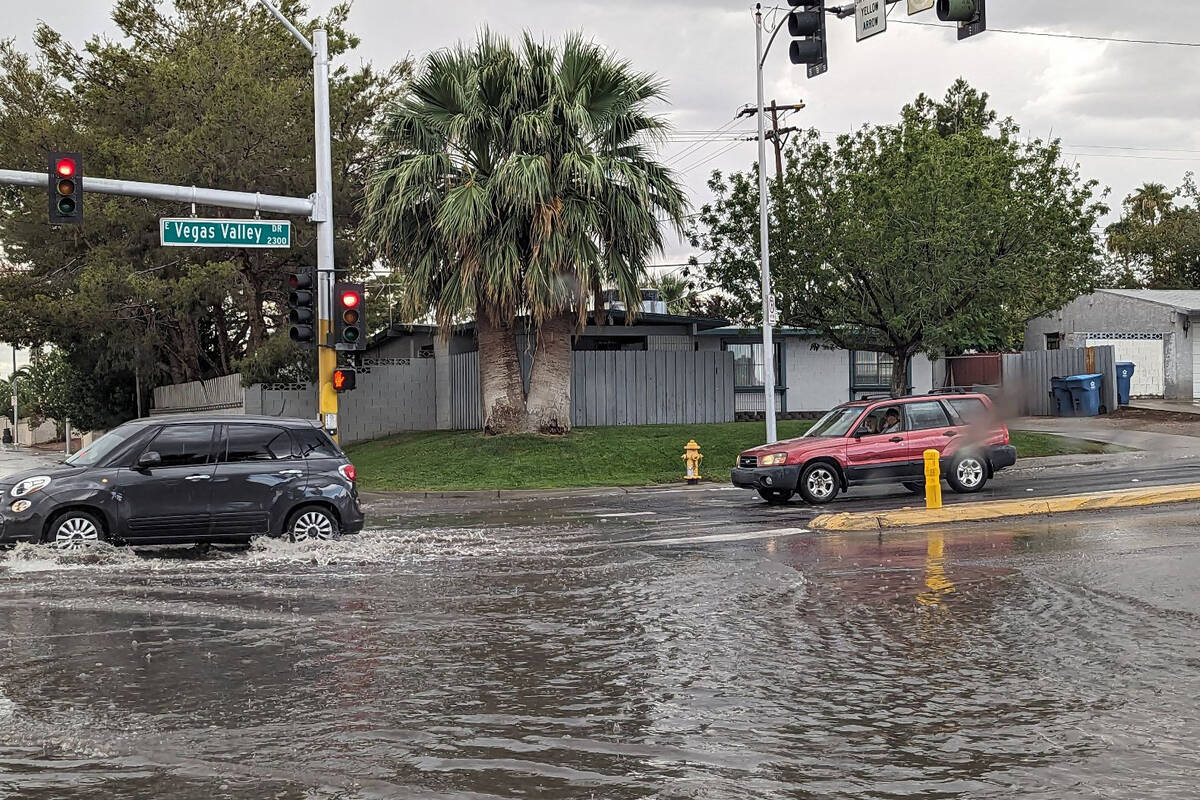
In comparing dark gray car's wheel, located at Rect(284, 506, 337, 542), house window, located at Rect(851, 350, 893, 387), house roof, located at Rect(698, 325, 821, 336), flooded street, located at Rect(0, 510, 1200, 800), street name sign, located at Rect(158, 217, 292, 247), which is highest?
street name sign, located at Rect(158, 217, 292, 247)

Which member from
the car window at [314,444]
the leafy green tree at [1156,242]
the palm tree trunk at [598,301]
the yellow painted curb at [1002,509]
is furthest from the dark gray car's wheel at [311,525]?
the leafy green tree at [1156,242]

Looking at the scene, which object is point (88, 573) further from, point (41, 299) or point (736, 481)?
point (41, 299)

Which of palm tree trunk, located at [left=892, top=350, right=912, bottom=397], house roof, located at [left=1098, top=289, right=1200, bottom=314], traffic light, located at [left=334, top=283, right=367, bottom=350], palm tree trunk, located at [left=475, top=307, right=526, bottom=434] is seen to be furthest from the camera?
house roof, located at [left=1098, top=289, right=1200, bottom=314]

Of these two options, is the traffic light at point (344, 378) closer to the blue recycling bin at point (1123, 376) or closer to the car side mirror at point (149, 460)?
the car side mirror at point (149, 460)

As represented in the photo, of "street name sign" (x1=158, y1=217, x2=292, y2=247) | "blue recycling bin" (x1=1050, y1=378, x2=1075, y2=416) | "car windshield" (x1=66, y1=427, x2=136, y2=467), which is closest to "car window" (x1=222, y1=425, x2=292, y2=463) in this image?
"car windshield" (x1=66, y1=427, x2=136, y2=467)

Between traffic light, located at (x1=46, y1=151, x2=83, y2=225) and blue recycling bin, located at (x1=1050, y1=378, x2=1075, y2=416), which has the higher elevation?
traffic light, located at (x1=46, y1=151, x2=83, y2=225)

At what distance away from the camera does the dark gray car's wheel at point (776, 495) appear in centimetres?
1952

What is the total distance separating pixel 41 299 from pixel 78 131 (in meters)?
5.66

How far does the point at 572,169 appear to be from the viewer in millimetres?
27406

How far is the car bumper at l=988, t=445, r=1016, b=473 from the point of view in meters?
20.4

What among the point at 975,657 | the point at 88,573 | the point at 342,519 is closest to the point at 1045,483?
the point at 342,519

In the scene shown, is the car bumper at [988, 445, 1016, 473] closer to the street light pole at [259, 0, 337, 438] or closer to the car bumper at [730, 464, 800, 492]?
the car bumper at [730, 464, 800, 492]

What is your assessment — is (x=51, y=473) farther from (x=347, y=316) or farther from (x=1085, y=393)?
(x=1085, y=393)

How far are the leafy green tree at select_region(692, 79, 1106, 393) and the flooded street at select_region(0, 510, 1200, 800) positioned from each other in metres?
14.5
